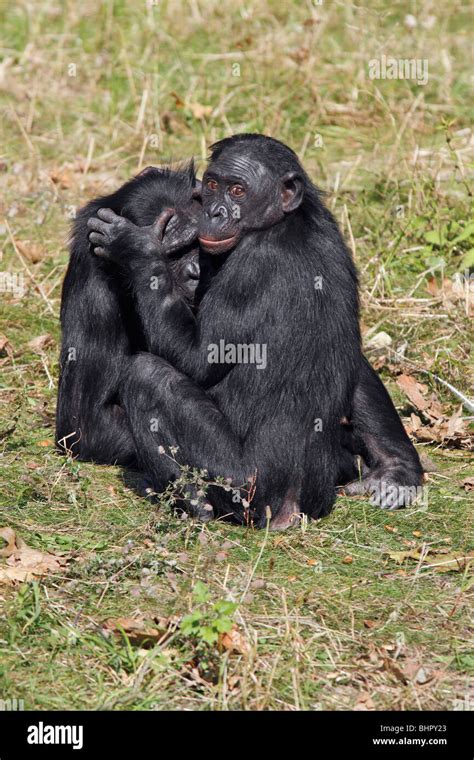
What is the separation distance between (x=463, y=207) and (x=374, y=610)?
5505mm

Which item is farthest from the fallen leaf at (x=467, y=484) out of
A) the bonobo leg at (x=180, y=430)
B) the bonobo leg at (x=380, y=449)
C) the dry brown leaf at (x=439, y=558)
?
the bonobo leg at (x=180, y=430)

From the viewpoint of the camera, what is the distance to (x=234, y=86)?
485 inches

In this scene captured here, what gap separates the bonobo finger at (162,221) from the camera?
22.6 feet

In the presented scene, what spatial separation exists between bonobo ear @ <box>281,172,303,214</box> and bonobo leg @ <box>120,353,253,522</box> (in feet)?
3.98

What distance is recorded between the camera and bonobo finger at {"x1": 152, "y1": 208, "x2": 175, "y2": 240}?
22.6 feet

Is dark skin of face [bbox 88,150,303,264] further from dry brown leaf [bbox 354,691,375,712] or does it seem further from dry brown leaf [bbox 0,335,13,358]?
dry brown leaf [bbox 354,691,375,712]

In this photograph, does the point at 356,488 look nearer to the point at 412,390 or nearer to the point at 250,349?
the point at 250,349

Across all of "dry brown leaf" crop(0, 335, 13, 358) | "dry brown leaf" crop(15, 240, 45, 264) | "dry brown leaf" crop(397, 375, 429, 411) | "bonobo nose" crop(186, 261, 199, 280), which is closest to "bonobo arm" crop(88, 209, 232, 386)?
"bonobo nose" crop(186, 261, 199, 280)

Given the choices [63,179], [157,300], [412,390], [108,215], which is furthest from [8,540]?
[63,179]

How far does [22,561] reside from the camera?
Answer: 5852 millimetres

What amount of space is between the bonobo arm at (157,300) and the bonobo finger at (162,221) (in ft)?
0.31

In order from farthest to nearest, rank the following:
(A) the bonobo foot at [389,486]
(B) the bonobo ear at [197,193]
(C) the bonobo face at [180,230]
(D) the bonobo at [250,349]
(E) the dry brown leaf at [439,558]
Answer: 1. (B) the bonobo ear at [197,193]
2. (C) the bonobo face at [180,230]
3. (A) the bonobo foot at [389,486]
4. (D) the bonobo at [250,349]
5. (E) the dry brown leaf at [439,558]

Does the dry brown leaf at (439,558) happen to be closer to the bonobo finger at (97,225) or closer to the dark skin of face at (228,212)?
the dark skin of face at (228,212)
